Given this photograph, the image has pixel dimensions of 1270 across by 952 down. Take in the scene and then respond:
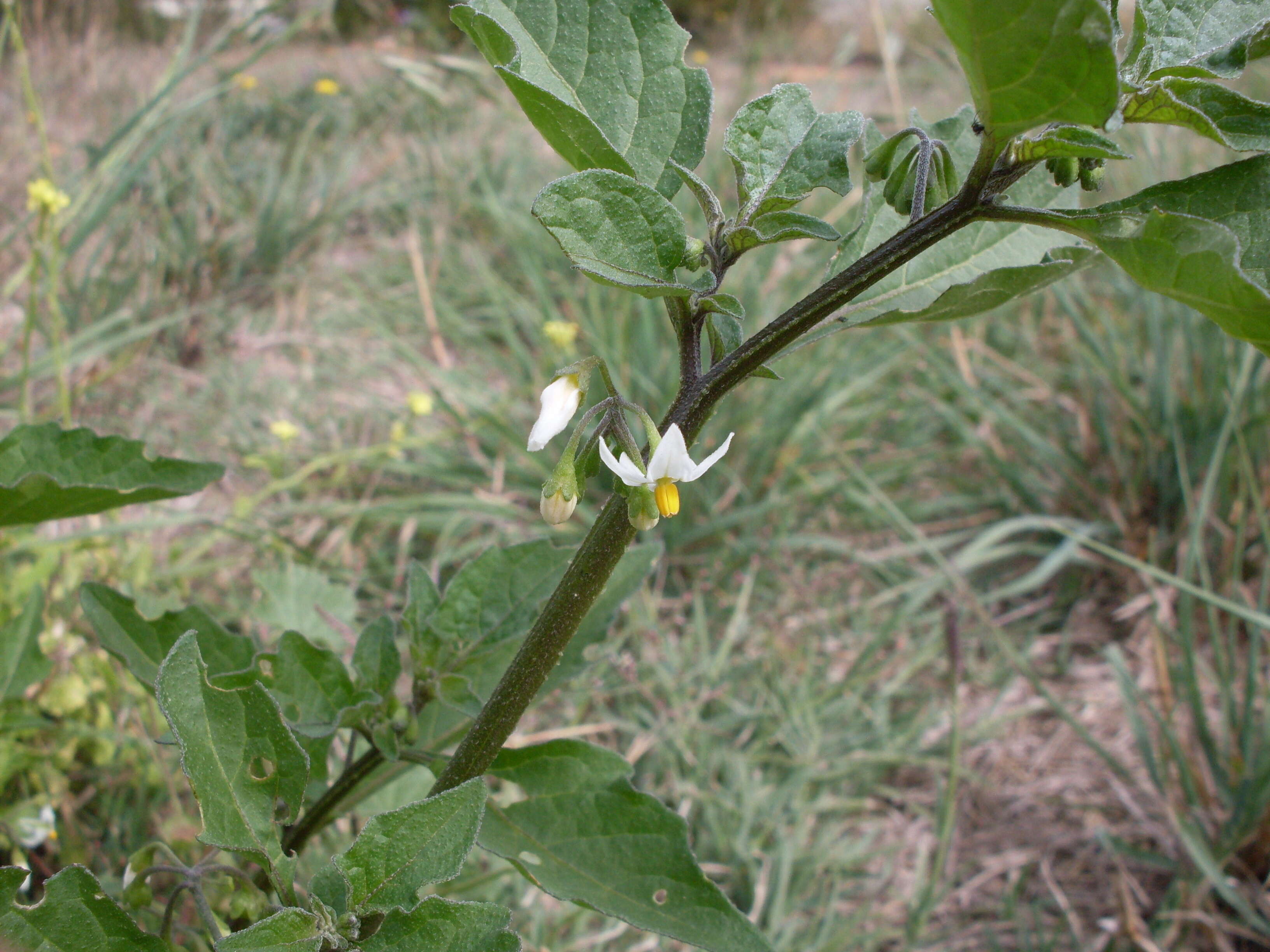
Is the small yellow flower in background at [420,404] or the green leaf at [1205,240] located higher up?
the green leaf at [1205,240]

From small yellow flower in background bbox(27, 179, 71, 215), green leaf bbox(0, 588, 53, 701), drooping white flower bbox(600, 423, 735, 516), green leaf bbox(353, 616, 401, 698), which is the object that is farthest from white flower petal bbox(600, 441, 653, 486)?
small yellow flower in background bbox(27, 179, 71, 215)

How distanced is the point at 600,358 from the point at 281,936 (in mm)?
437

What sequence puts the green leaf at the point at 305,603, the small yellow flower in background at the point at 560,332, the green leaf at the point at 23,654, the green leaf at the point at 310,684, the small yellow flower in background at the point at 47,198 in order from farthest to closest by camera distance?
1. the small yellow flower in background at the point at 560,332
2. the small yellow flower in background at the point at 47,198
3. the green leaf at the point at 305,603
4. the green leaf at the point at 23,654
5. the green leaf at the point at 310,684

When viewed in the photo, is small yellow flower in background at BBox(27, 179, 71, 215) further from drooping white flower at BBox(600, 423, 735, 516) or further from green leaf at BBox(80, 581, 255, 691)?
drooping white flower at BBox(600, 423, 735, 516)

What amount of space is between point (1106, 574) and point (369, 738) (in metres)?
2.01

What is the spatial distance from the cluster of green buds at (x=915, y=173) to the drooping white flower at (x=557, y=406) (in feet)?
0.82

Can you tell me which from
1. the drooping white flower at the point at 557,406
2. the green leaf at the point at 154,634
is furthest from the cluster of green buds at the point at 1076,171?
the green leaf at the point at 154,634

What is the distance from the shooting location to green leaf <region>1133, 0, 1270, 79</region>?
543mm

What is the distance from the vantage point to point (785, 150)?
620mm

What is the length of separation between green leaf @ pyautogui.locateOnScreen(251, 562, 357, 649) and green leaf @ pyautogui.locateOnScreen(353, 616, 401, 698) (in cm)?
37

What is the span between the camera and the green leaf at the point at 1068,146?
1.62 feet

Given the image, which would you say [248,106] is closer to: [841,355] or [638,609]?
[841,355]

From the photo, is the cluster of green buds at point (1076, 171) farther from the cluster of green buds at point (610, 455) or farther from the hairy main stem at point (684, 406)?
the cluster of green buds at point (610, 455)

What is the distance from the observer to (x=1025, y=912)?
1.54 metres
